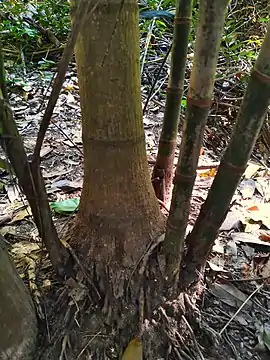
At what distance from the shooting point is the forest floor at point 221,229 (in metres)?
1.00

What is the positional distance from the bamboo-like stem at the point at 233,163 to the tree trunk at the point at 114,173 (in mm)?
105

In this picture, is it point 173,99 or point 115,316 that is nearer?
point 115,316

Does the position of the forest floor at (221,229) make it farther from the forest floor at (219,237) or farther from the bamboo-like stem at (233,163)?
the bamboo-like stem at (233,163)

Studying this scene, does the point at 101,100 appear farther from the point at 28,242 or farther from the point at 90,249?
the point at 28,242

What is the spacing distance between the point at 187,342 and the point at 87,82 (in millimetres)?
588

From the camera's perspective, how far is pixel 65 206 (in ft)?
4.16

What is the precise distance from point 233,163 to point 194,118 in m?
0.13

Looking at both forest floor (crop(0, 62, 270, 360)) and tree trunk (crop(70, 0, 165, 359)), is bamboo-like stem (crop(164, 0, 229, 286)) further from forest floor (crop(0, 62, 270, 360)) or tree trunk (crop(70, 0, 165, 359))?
forest floor (crop(0, 62, 270, 360))

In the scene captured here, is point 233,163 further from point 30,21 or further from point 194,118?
point 30,21

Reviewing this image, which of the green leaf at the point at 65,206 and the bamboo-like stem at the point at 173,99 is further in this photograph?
the green leaf at the point at 65,206

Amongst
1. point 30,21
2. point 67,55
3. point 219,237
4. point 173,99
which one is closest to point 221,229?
point 219,237

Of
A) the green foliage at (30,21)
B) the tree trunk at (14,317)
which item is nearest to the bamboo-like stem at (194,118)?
the tree trunk at (14,317)

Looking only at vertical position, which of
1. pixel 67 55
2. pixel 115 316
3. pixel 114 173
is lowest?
pixel 115 316

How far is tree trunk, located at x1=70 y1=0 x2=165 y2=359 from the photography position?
2.63 feet
